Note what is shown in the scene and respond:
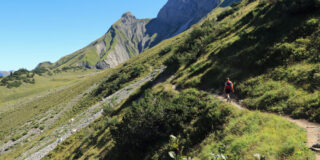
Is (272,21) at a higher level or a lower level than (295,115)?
higher

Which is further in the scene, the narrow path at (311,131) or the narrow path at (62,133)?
the narrow path at (62,133)

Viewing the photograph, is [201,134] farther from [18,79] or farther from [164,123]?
[18,79]

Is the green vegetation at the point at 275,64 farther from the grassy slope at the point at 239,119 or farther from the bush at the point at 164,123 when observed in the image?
the bush at the point at 164,123

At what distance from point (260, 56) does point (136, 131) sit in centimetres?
1421

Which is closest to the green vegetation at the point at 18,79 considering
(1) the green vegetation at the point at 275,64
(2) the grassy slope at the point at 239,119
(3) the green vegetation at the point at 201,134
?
(2) the grassy slope at the point at 239,119

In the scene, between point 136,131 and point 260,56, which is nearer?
point 136,131

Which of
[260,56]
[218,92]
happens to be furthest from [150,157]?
[260,56]

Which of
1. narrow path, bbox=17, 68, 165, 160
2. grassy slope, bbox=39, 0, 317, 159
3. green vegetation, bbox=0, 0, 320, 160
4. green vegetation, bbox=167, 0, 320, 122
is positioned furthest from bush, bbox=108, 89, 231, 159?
narrow path, bbox=17, 68, 165, 160

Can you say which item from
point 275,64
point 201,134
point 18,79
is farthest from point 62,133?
point 18,79

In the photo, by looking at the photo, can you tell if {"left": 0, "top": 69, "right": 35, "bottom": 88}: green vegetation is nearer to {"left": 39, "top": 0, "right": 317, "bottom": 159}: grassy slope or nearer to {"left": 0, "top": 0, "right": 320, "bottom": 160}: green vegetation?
{"left": 39, "top": 0, "right": 317, "bottom": 159}: grassy slope

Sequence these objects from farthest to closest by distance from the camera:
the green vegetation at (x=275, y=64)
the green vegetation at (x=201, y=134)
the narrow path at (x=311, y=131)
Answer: the green vegetation at (x=275, y=64) < the green vegetation at (x=201, y=134) < the narrow path at (x=311, y=131)

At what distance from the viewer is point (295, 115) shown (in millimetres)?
9305

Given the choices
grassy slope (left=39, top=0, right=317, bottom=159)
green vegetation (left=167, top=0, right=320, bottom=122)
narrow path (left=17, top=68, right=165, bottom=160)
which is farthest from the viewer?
narrow path (left=17, top=68, right=165, bottom=160)

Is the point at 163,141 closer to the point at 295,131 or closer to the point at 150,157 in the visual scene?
the point at 150,157
